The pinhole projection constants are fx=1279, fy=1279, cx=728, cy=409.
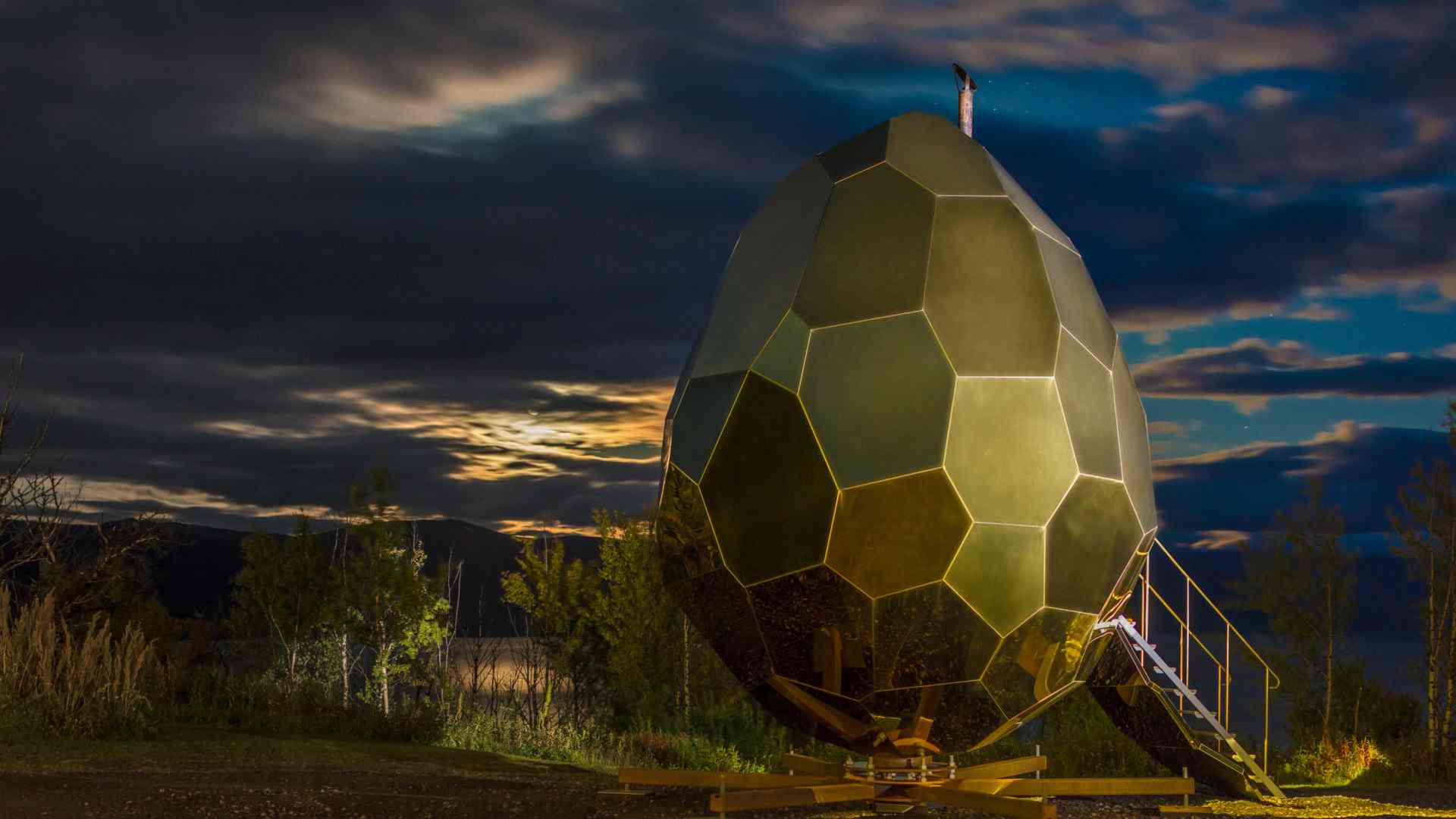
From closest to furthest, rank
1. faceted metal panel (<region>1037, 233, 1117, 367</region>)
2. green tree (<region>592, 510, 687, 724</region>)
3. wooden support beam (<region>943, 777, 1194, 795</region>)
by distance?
faceted metal panel (<region>1037, 233, 1117, 367</region>)
wooden support beam (<region>943, 777, 1194, 795</region>)
green tree (<region>592, 510, 687, 724</region>)

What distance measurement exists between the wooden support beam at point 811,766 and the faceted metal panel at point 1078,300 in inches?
132

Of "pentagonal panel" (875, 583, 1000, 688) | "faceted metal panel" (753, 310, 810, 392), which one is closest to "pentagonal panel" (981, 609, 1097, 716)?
"pentagonal panel" (875, 583, 1000, 688)

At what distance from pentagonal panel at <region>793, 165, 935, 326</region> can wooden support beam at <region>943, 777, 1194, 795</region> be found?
10.4 ft

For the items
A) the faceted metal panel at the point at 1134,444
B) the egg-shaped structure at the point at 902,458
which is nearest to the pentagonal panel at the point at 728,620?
the egg-shaped structure at the point at 902,458

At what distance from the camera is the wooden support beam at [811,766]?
895 centimetres

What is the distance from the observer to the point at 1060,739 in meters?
20.8

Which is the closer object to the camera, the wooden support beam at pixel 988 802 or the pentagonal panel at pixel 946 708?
the wooden support beam at pixel 988 802

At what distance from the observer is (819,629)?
748 cm

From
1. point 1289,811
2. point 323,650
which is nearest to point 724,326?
point 1289,811

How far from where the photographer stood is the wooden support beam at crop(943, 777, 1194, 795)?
834 centimetres

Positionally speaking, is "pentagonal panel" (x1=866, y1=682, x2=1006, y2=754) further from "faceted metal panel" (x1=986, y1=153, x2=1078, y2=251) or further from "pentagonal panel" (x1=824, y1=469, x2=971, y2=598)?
"faceted metal panel" (x1=986, y1=153, x2=1078, y2=251)

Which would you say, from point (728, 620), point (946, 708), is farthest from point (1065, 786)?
point (728, 620)

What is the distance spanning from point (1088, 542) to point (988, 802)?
66.2 inches

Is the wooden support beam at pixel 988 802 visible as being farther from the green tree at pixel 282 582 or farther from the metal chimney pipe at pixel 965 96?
the green tree at pixel 282 582
